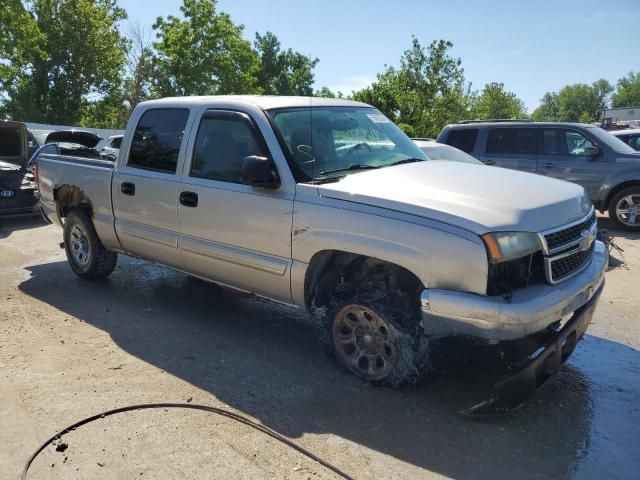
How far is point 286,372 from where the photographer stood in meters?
4.15

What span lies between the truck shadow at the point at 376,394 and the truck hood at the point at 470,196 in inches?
46.3

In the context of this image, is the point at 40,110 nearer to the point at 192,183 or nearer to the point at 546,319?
the point at 192,183

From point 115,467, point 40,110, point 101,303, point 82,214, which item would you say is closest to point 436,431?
point 115,467

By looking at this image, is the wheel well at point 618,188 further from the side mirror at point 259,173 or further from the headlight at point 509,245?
→ the side mirror at point 259,173

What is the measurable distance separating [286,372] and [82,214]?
3.34 m

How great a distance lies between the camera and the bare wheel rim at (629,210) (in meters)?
9.66

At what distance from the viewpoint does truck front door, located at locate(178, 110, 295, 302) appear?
4137mm

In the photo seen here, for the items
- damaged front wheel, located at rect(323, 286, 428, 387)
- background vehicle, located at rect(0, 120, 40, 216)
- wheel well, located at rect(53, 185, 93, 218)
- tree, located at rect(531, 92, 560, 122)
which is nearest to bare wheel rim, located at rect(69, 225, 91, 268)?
wheel well, located at rect(53, 185, 93, 218)

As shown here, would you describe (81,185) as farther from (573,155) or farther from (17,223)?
(573,155)

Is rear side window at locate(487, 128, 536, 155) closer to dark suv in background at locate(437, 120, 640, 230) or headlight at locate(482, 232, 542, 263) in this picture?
dark suv in background at locate(437, 120, 640, 230)

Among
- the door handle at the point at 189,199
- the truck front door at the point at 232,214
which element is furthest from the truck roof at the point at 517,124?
the door handle at the point at 189,199

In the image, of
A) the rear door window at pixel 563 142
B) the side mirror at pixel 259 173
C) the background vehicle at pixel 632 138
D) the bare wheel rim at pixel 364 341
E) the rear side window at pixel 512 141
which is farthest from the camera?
the background vehicle at pixel 632 138

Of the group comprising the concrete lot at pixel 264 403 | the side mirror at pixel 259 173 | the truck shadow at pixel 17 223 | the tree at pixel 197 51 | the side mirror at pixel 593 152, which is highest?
the tree at pixel 197 51

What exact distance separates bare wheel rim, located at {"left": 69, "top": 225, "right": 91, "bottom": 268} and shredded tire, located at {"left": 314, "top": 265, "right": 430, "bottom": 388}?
3621 mm
